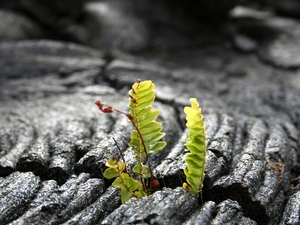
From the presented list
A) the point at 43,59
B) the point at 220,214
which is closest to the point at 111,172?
the point at 220,214

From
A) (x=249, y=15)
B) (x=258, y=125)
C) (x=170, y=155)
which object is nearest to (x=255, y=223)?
(x=170, y=155)

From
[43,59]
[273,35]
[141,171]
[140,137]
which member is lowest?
[43,59]

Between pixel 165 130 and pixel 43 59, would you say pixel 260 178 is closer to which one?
pixel 165 130

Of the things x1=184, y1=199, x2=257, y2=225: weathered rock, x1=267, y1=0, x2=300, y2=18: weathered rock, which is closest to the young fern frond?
x1=184, y1=199, x2=257, y2=225: weathered rock

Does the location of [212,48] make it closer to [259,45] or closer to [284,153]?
[259,45]

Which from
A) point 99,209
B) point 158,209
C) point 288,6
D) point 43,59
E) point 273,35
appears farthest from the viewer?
point 288,6

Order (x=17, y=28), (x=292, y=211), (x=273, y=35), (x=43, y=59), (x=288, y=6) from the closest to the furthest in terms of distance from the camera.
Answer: (x=292, y=211) < (x=43, y=59) < (x=17, y=28) < (x=273, y=35) < (x=288, y=6)

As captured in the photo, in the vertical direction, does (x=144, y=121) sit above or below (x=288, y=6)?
above

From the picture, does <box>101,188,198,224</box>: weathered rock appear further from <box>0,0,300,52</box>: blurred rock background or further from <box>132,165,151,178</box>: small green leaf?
<box>0,0,300,52</box>: blurred rock background
